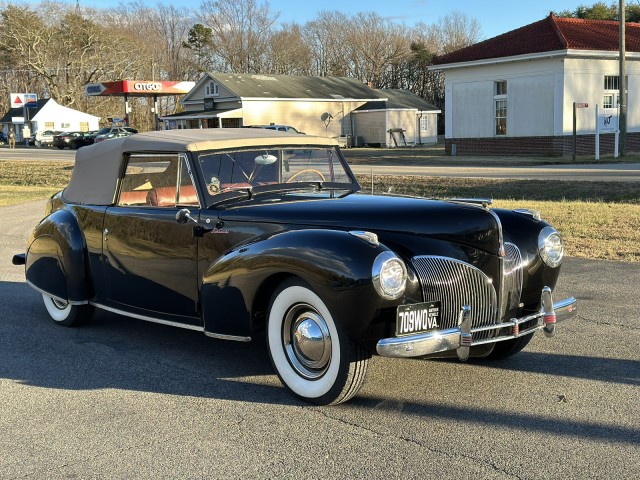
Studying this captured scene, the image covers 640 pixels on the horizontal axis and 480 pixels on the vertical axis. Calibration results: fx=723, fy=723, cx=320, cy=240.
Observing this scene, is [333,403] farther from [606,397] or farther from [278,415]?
[606,397]

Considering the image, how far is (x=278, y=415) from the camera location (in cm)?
414

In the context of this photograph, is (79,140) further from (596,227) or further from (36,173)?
(596,227)

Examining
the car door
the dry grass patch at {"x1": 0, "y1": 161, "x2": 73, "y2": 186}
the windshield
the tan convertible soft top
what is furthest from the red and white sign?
the windshield

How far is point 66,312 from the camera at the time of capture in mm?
6273

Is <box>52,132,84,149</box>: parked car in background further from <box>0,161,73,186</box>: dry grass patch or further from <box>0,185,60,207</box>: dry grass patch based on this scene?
<box>0,185,60,207</box>: dry grass patch

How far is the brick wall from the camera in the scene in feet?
101

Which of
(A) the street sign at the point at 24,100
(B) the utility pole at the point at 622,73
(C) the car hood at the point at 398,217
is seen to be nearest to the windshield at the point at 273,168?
(C) the car hood at the point at 398,217

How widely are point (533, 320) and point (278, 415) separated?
5.54 feet

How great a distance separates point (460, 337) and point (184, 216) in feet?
7.02

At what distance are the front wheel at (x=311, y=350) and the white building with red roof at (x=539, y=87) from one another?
28.3m

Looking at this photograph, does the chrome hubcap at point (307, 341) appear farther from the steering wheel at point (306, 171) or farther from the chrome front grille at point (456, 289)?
the steering wheel at point (306, 171)

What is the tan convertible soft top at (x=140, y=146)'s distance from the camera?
539 centimetres

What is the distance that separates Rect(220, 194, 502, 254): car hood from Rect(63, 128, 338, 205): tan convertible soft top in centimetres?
76

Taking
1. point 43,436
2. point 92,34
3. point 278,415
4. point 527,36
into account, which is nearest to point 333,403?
point 278,415
